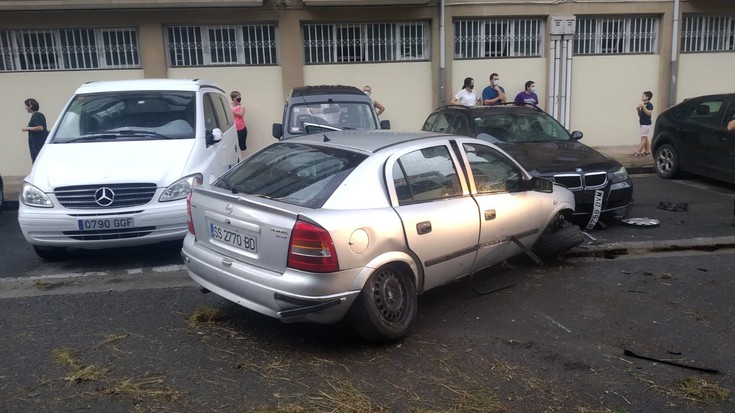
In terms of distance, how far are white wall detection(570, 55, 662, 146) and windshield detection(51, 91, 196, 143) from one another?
1106cm

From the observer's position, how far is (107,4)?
13195mm

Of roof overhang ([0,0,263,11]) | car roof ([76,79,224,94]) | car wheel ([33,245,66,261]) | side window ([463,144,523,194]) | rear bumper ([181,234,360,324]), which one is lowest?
car wheel ([33,245,66,261])

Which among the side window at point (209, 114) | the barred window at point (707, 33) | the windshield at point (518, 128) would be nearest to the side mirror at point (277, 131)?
the side window at point (209, 114)

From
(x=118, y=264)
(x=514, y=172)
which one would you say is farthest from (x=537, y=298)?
(x=118, y=264)

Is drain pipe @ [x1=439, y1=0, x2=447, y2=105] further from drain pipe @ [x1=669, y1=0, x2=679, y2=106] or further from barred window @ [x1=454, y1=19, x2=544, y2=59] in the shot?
drain pipe @ [x1=669, y1=0, x2=679, y2=106]

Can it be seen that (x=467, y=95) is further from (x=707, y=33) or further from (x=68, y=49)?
(x=68, y=49)

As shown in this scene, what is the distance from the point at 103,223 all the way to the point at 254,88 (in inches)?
A: 347

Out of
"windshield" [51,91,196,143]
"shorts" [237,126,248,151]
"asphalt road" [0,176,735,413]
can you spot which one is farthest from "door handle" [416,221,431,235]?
"shorts" [237,126,248,151]

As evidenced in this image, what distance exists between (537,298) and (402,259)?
166cm

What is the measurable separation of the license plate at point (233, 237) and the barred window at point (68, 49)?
35.3 feet

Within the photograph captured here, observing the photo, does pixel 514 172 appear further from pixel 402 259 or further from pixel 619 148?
pixel 619 148

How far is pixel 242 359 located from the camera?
441cm

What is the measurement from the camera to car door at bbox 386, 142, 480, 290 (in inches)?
188

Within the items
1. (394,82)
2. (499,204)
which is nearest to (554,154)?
(499,204)
